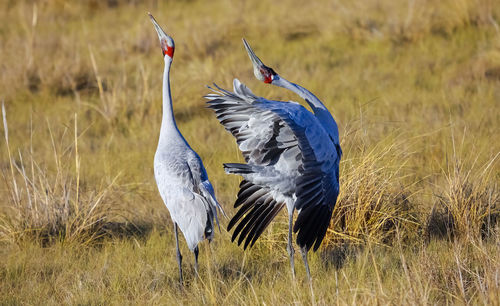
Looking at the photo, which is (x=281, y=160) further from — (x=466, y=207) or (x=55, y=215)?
(x=55, y=215)

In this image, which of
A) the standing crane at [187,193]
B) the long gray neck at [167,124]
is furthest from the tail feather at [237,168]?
the long gray neck at [167,124]

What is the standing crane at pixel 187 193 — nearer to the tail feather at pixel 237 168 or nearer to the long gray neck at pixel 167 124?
the long gray neck at pixel 167 124

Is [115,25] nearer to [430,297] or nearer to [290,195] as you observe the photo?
[290,195]

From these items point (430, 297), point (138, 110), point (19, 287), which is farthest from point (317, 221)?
point (138, 110)

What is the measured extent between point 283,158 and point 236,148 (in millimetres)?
2379

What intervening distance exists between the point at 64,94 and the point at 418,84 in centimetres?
415

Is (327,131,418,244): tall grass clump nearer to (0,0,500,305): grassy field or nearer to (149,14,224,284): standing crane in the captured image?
(0,0,500,305): grassy field

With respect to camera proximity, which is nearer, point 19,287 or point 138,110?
point 19,287

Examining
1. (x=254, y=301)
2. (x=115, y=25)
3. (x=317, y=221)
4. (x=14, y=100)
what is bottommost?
(x=254, y=301)

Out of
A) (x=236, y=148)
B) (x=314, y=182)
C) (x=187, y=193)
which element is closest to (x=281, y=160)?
(x=314, y=182)

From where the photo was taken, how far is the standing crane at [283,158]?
3764mm

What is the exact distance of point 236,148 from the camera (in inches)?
256

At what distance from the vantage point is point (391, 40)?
8.85 meters

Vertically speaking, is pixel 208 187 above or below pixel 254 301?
above
